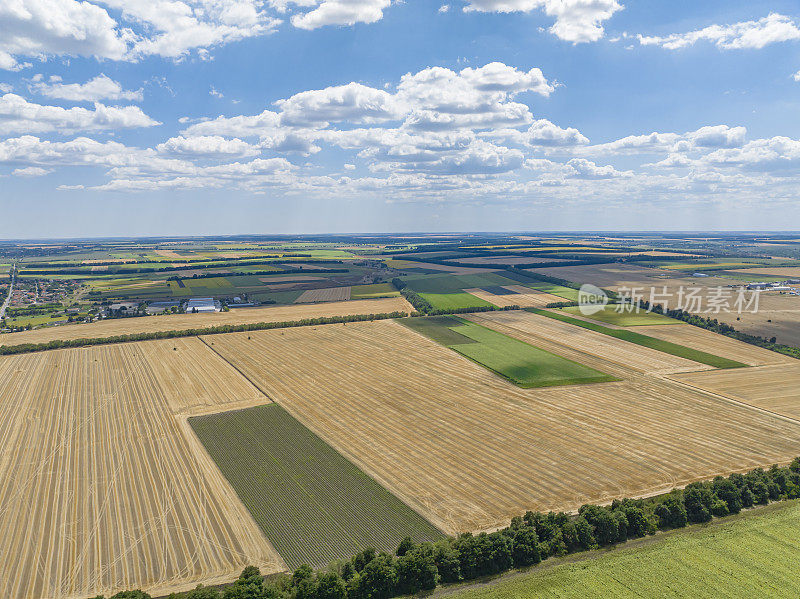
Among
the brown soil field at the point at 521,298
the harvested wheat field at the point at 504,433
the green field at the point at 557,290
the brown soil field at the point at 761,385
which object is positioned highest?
the green field at the point at 557,290

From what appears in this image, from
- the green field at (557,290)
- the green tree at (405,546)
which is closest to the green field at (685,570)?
the green tree at (405,546)

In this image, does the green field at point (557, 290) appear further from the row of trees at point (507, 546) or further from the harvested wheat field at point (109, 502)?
the harvested wheat field at point (109, 502)

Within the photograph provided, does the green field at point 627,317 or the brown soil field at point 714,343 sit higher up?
the green field at point 627,317

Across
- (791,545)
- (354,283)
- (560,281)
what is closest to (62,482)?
(791,545)

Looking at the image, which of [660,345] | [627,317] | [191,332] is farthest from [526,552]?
[627,317]

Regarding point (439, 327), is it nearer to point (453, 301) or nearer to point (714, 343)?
point (453, 301)
